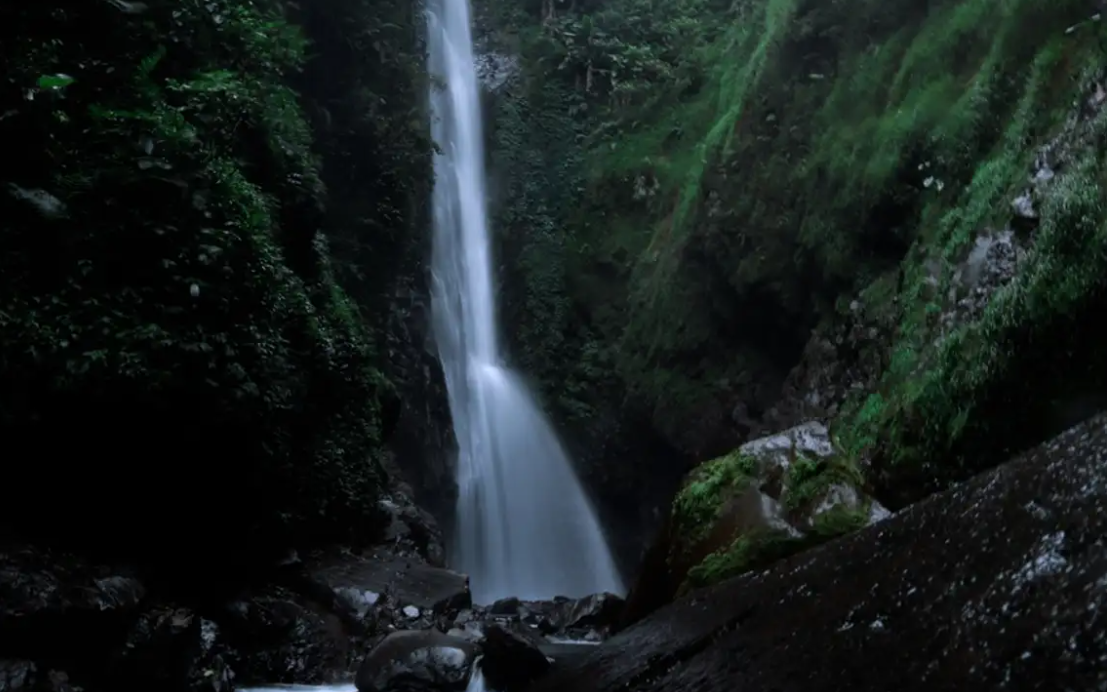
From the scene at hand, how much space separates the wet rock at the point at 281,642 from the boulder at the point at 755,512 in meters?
2.68

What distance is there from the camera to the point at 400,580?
341 inches

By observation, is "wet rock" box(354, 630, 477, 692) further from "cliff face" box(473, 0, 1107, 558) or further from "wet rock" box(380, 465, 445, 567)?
"wet rock" box(380, 465, 445, 567)

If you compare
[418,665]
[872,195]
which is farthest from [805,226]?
[418,665]

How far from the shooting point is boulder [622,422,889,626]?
439cm

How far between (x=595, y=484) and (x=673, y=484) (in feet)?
6.48

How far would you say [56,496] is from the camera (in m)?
5.45

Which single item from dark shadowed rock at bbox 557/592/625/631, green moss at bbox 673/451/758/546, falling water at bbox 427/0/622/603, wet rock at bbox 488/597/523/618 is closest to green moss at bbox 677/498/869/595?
green moss at bbox 673/451/758/546

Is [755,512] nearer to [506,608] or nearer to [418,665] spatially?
[418,665]

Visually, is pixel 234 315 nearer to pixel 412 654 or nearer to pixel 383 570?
pixel 412 654

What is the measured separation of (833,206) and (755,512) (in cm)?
681

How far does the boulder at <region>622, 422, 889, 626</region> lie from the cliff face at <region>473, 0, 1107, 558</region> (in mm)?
1093

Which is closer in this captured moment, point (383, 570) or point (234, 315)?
point (234, 315)

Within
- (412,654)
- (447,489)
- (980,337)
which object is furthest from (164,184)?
(447,489)

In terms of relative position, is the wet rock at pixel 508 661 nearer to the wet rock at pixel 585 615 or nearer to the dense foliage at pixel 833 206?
the dense foliage at pixel 833 206
